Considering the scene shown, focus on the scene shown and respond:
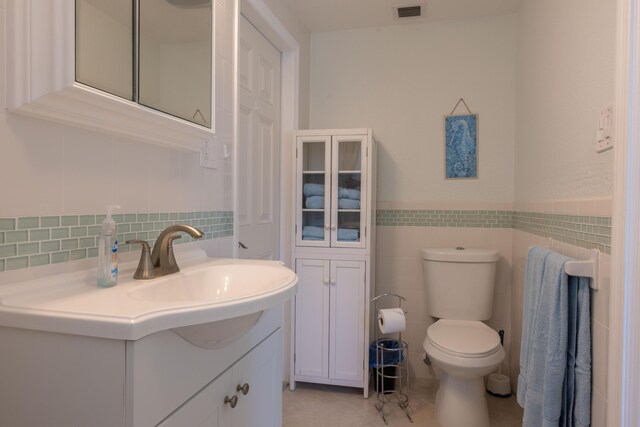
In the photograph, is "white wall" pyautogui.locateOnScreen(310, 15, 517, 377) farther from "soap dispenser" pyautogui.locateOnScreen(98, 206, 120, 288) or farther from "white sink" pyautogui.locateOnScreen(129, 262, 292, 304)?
"soap dispenser" pyautogui.locateOnScreen(98, 206, 120, 288)

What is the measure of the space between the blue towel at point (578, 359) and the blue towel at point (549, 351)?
31 millimetres

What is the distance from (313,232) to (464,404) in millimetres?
1229

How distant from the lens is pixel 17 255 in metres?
0.83

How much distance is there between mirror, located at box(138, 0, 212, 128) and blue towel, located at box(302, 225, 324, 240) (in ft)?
3.65

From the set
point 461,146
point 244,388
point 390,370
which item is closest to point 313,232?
point 390,370

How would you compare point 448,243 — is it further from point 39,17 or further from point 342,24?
point 39,17

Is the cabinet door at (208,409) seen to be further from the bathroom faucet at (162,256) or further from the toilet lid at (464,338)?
the toilet lid at (464,338)

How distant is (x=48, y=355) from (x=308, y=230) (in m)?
1.74

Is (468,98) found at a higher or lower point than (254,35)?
lower

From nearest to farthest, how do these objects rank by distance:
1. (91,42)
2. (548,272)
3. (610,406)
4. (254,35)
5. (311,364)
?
(91,42) → (610,406) → (548,272) → (254,35) → (311,364)

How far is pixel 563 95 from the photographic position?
165 centimetres

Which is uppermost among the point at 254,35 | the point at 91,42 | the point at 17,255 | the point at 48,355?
the point at 254,35

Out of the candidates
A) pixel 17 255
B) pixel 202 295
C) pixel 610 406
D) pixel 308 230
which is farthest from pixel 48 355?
pixel 308 230

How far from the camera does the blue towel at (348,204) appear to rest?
2.35 meters
